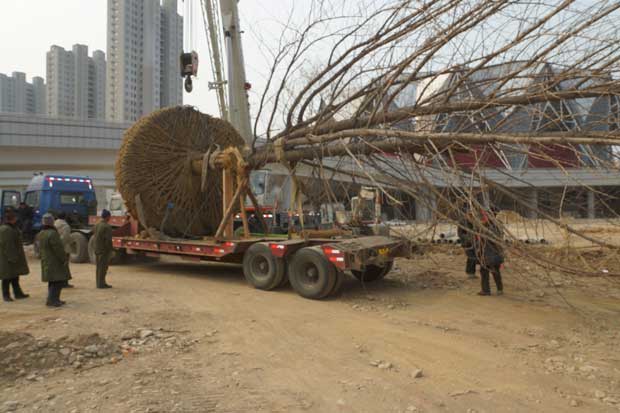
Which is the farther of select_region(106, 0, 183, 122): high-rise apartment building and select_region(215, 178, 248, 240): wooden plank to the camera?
select_region(106, 0, 183, 122): high-rise apartment building

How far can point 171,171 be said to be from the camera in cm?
1032

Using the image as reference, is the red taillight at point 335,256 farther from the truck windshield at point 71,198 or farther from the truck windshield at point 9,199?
the truck windshield at point 9,199

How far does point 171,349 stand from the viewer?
16.4 ft

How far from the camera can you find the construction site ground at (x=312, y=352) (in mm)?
3736

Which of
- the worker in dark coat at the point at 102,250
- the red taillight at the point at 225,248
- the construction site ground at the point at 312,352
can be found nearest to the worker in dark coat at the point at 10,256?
the construction site ground at the point at 312,352

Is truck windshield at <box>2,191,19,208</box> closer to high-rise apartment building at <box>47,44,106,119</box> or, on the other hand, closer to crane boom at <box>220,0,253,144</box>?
crane boom at <box>220,0,253,144</box>

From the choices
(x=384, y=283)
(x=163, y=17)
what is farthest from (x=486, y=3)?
(x=163, y=17)

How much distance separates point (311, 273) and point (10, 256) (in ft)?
15.3

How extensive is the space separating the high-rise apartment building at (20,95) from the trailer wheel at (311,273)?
238 ft

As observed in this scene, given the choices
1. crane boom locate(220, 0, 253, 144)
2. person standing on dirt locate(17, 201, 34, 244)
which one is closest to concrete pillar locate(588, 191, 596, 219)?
crane boom locate(220, 0, 253, 144)

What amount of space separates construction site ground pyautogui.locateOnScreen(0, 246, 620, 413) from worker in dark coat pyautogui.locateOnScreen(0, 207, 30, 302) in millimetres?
379

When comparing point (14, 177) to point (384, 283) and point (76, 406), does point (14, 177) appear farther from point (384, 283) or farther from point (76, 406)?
point (76, 406)

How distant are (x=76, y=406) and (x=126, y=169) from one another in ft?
23.2

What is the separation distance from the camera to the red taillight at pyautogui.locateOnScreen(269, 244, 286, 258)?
783 cm
